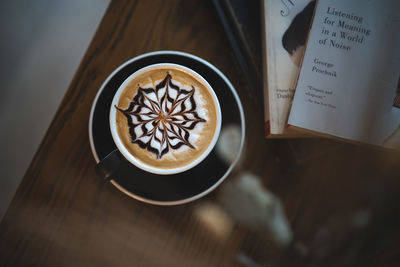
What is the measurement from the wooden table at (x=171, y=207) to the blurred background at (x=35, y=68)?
0.08ft

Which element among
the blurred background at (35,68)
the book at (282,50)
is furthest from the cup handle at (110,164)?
the book at (282,50)

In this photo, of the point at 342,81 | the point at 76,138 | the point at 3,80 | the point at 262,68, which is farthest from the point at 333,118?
the point at 3,80

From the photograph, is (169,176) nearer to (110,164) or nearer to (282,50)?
(110,164)

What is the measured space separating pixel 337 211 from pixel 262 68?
0.43 metres

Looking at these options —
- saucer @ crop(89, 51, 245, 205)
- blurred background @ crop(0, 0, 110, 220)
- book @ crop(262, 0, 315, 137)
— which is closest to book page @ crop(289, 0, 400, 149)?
book @ crop(262, 0, 315, 137)

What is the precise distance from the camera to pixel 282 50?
618mm

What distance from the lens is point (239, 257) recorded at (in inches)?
27.8

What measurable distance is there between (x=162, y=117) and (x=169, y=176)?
0.17m

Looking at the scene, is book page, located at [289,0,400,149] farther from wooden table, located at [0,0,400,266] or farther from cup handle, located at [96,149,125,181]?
cup handle, located at [96,149,125,181]

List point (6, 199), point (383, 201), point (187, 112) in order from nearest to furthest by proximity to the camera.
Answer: point (383, 201), point (187, 112), point (6, 199)

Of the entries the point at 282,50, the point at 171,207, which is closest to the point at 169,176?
the point at 171,207

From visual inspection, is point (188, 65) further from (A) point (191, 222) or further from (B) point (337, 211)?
(B) point (337, 211)

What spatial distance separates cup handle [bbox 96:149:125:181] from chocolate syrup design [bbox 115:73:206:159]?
2.0 inches

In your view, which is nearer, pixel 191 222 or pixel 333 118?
pixel 333 118
